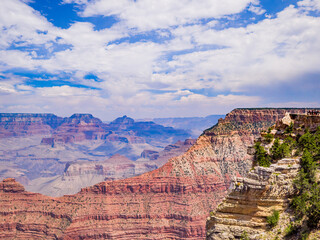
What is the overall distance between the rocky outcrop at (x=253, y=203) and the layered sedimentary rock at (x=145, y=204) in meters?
96.2

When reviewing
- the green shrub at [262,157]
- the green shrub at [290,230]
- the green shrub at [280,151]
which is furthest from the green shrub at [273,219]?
the green shrub at [280,151]

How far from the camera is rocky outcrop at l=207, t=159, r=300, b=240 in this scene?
25.8 m

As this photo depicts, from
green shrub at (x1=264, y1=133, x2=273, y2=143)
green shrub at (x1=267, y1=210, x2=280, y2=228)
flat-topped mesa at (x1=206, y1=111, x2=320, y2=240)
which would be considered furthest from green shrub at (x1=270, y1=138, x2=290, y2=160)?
green shrub at (x1=267, y1=210, x2=280, y2=228)

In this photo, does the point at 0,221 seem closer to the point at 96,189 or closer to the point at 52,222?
the point at 52,222

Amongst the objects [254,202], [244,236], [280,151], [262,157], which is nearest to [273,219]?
[254,202]

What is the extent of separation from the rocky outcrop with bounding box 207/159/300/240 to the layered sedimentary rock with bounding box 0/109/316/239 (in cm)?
9616

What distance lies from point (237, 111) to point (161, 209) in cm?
8351

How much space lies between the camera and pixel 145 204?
125875mm

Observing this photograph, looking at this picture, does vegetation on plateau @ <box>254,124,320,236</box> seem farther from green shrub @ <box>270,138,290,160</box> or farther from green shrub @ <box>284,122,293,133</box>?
green shrub @ <box>284,122,293,133</box>

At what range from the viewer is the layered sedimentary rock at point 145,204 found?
378ft

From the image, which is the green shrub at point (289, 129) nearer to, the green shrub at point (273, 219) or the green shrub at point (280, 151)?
the green shrub at point (280, 151)

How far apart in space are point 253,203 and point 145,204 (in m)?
106

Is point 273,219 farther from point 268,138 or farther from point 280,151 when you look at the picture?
point 268,138

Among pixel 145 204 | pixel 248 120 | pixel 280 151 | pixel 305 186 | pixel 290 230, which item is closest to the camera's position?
pixel 290 230
